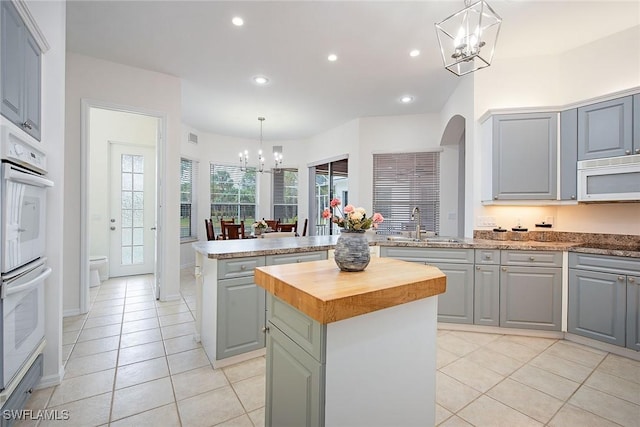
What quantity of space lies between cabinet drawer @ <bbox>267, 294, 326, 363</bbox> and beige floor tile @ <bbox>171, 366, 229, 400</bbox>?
1.09 metres

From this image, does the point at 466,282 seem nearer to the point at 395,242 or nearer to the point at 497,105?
the point at 395,242

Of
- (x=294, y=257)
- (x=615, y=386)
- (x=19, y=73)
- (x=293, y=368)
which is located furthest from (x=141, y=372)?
(x=615, y=386)

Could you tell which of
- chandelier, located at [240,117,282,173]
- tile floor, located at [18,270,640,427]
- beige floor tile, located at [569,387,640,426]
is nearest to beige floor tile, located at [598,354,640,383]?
tile floor, located at [18,270,640,427]

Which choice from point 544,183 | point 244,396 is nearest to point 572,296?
point 544,183

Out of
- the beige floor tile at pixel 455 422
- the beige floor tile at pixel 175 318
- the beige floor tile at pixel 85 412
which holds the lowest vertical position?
the beige floor tile at pixel 455 422

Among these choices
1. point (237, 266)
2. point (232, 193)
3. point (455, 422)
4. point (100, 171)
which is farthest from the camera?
point (232, 193)

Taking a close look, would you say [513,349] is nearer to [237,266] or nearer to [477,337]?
[477,337]

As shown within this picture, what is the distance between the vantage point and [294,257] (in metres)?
2.68

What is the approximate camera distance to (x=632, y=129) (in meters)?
2.65

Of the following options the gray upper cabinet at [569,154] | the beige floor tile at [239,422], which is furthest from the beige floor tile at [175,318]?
the gray upper cabinet at [569,154]

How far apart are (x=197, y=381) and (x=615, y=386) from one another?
3087 mm

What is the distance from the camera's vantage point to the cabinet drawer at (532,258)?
9.53 feet

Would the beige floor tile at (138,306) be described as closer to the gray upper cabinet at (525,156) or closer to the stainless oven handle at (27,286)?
the stainless oven handle at (27,286)

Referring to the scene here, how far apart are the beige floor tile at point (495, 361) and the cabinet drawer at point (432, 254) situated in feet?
2.90
